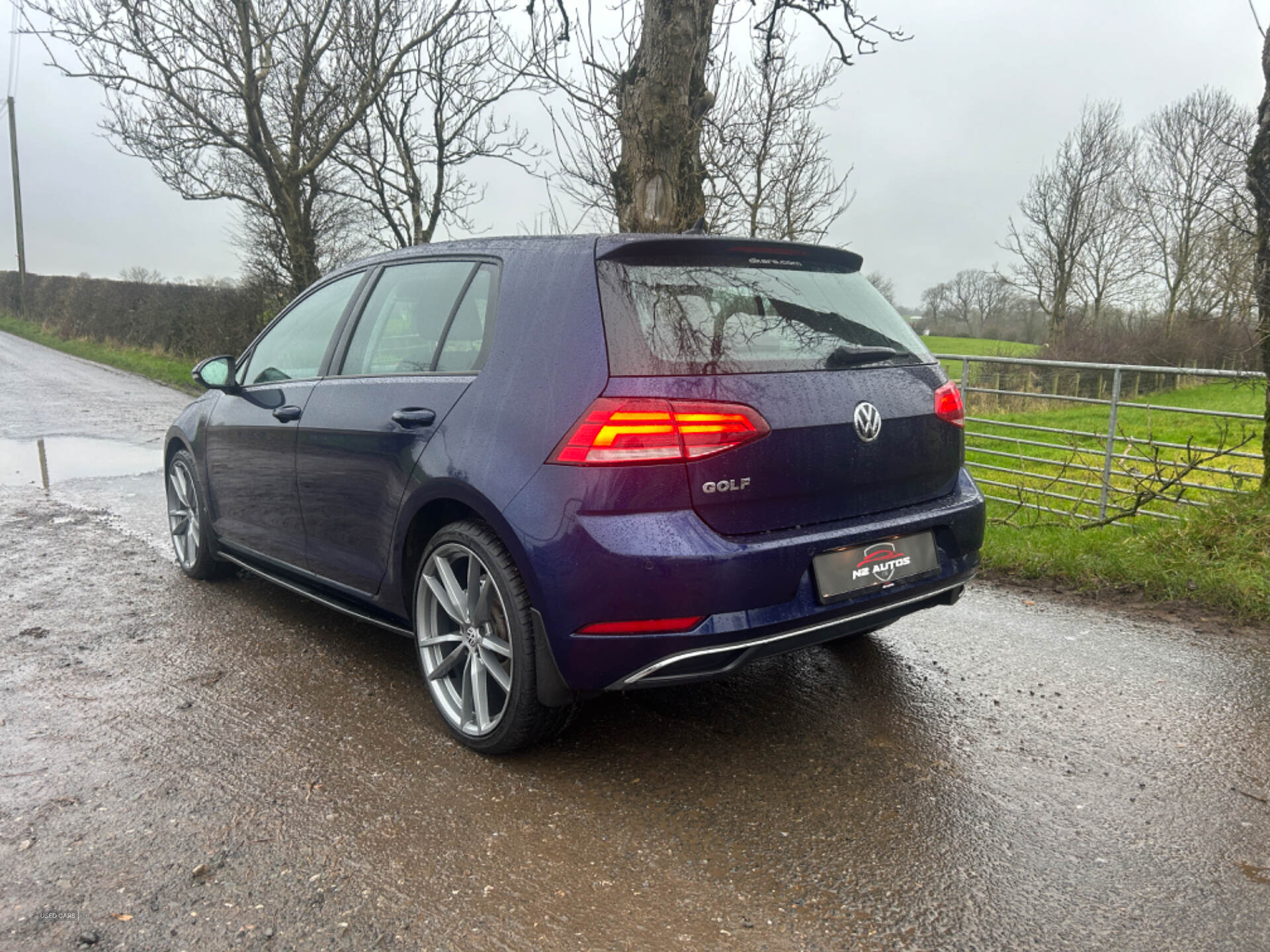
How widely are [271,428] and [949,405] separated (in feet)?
9.62

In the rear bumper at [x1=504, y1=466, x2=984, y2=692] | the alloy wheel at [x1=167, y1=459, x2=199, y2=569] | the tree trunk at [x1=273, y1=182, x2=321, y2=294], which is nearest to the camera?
the rear bumper at [x1=504, y1=466, x2=984, y2=692]

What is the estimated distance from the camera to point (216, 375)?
464 cm

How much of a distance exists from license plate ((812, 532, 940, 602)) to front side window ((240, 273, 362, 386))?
246cm

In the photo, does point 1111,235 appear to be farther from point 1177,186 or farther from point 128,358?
point 128,358

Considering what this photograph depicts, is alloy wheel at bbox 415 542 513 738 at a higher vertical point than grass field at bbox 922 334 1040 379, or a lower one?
lower

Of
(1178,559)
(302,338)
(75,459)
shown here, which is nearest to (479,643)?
(302,338)

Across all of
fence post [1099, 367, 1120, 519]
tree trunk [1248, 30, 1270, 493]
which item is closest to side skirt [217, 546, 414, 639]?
tree trunk [1248, 30, 1270, 493]

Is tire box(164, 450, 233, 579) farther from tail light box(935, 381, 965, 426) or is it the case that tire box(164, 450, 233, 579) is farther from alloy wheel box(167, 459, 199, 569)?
tail light box(935, 381, 965, 426)

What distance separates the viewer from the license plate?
9.37 feet

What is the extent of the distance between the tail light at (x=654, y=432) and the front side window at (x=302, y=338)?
1.93 m

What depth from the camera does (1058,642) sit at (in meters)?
4.31

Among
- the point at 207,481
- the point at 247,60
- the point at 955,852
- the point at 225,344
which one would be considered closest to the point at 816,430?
the point at 955,852

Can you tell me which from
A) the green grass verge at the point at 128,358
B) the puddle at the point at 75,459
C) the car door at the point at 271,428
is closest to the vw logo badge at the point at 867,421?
the car door at the point at 271,428

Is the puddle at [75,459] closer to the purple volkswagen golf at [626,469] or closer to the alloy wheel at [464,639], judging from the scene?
the purple volkswagen golf at [626,469]
